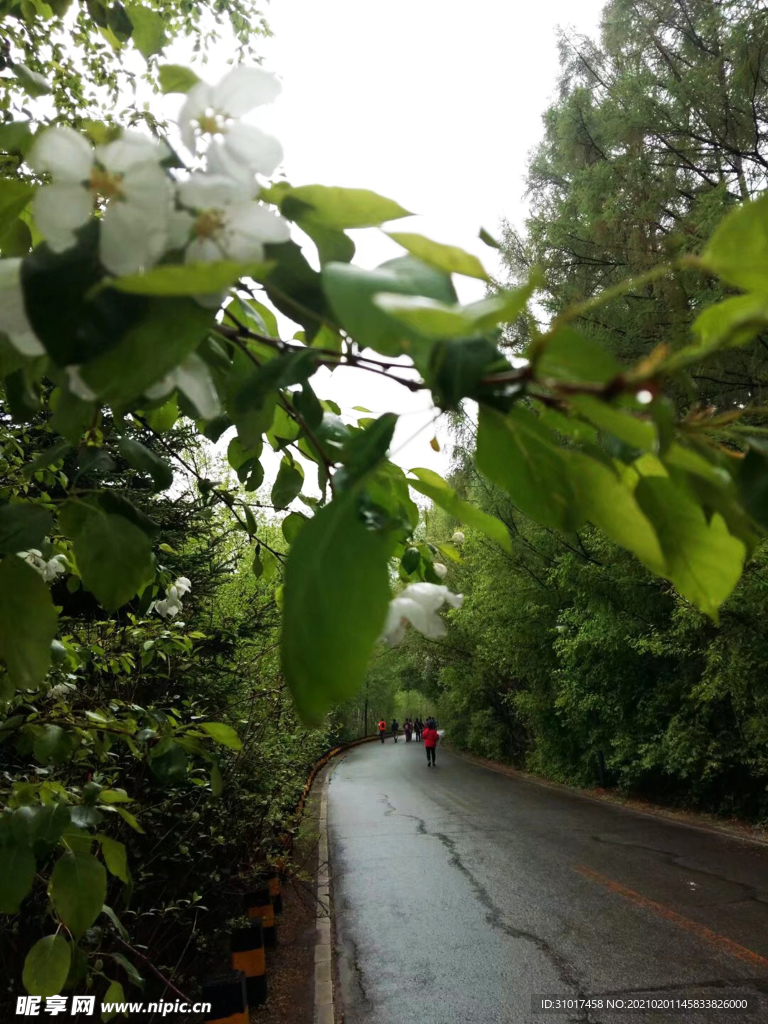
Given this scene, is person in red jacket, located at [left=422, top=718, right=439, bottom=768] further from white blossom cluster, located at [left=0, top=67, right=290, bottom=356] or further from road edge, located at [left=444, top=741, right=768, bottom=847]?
white blossom cluster, located at [left=0, top=67, right=290, bottom=356]

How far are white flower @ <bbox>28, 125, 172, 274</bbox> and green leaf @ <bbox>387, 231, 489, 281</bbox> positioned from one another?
4.8 inches

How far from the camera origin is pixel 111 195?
0.39 m

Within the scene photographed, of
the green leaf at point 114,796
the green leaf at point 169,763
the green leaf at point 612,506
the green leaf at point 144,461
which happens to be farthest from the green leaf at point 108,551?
the green leaf at point 114,796

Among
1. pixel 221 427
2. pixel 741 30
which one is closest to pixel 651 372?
pixel 221 427

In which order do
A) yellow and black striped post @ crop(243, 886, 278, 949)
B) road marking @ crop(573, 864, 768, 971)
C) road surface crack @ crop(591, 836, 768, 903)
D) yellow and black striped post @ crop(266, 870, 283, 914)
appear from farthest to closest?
road surface crack @ crop(591, 836, 768, 903) → yellow and black striped post @ crop(266, 870, 283, 914) → yellow and black striped post @ crop(243, 886, 278, 949) → road marking @ crop(573, 864, 768, 971)

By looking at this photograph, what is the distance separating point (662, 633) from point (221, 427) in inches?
377

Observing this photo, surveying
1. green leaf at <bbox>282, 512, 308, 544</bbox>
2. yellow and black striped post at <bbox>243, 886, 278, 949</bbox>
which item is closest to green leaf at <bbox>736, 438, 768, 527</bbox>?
green leaf at <bbox>282, 512, 308, 544</bbox>

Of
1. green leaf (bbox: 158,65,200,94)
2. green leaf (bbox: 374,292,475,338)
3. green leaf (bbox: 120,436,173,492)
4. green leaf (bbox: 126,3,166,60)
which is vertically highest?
green leaf (bbox: 126,3,166,60)

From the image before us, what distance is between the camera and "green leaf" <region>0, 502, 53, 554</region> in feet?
2.02

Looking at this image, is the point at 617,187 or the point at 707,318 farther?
the point at 617,187

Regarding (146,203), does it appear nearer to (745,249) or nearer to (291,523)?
(745,249)

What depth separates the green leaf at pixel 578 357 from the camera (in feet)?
1.05

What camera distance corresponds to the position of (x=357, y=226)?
451mm

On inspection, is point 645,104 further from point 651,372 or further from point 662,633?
point 651,372
